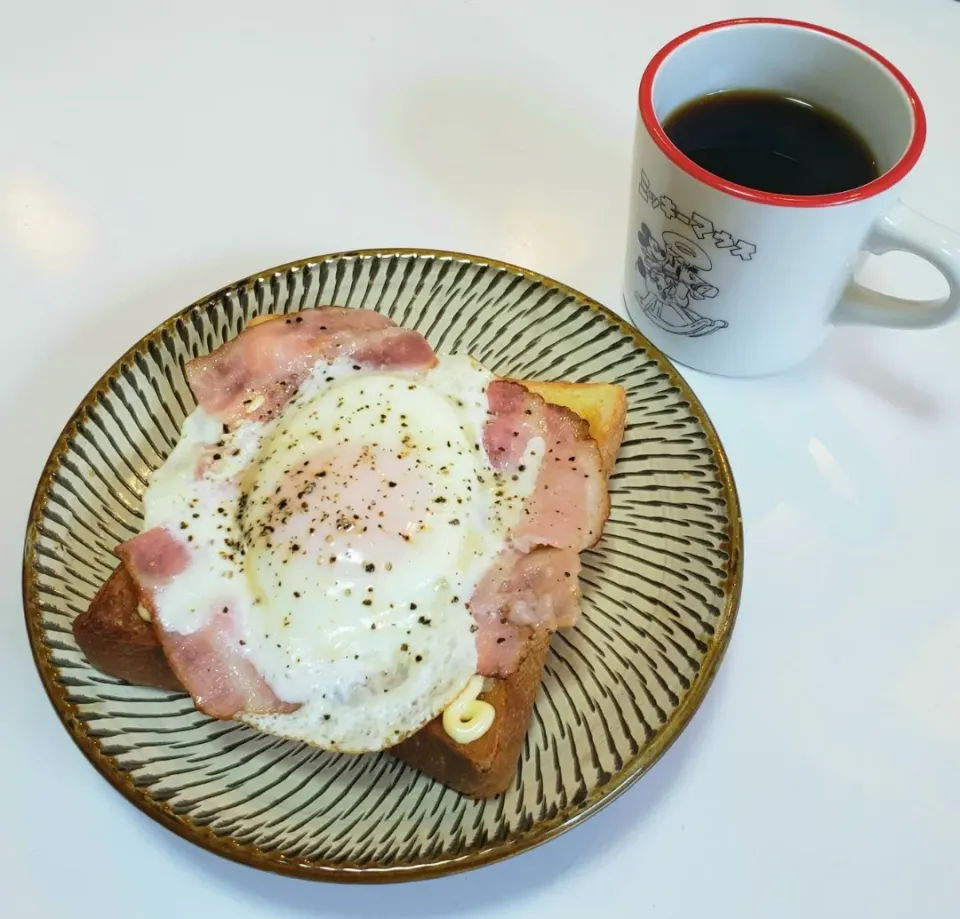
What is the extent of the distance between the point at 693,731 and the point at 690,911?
201 millimetres

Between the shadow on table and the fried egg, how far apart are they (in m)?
0.18

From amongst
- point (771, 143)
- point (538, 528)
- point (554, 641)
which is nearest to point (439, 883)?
point (554, 641)

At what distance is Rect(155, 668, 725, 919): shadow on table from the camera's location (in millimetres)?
947

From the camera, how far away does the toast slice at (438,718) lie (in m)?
0.90

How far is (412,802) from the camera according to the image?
94cm

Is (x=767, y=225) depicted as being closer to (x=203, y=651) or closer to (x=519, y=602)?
(x=519, y=602)

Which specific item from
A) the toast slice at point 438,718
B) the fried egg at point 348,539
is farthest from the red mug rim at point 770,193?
the toast slice at point 438,718

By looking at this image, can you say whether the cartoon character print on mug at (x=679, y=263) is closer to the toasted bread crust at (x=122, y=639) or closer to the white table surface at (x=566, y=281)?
the white table surface at (x=566, y=281)

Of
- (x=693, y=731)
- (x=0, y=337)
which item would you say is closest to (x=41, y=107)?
(x=0, y=337)

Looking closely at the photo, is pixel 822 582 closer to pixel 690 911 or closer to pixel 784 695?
pixel 784 695

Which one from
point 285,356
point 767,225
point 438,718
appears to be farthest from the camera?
point 285,356

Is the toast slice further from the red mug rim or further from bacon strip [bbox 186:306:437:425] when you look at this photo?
the red mug rim

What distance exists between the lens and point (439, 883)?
3.14 ft

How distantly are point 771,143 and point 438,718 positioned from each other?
0.95 m
